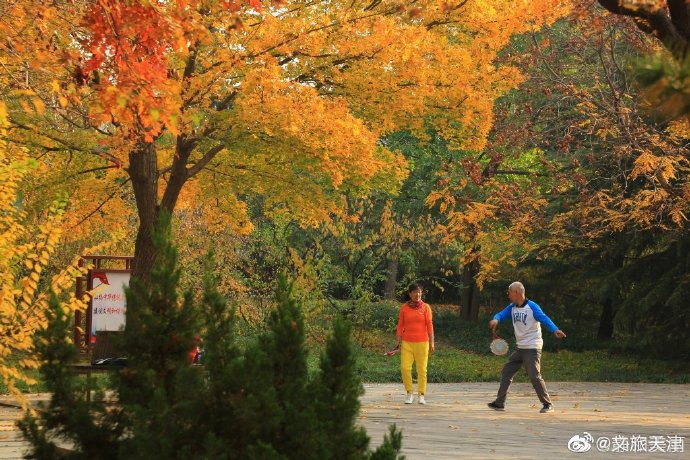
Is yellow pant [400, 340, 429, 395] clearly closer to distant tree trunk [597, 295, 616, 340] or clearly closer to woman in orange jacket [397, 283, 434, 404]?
woman in orange jacket [397, 283, 434, 404]

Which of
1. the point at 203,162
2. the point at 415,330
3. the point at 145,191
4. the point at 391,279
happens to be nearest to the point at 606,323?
the point at 391,279

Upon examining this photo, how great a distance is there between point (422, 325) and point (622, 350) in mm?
16070

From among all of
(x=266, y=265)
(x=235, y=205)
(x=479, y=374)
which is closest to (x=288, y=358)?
(x=235, y=205)

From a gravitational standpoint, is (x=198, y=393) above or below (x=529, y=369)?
below

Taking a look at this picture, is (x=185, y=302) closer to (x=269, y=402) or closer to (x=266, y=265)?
(x=269, y=402)

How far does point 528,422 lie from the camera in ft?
48.7

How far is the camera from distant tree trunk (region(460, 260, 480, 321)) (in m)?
39.5

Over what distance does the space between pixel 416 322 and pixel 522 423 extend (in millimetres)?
2677

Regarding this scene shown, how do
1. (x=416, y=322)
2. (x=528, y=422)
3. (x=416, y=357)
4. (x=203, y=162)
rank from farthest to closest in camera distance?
(x=203, y=162)
(x=416, y=357)
(x=416, y=322)
(x=528, y=422)

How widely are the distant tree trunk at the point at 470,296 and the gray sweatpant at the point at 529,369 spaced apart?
74.4ft

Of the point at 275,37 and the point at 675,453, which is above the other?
the point at 275,37

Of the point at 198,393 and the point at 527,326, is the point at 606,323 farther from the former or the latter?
the point at 198,393

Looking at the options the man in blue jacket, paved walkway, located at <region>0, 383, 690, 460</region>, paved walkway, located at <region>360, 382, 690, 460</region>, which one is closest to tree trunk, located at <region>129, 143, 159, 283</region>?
paved walkway, located at <region>0, 383, 690, 460</region>

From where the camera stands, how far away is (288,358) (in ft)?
20.8
